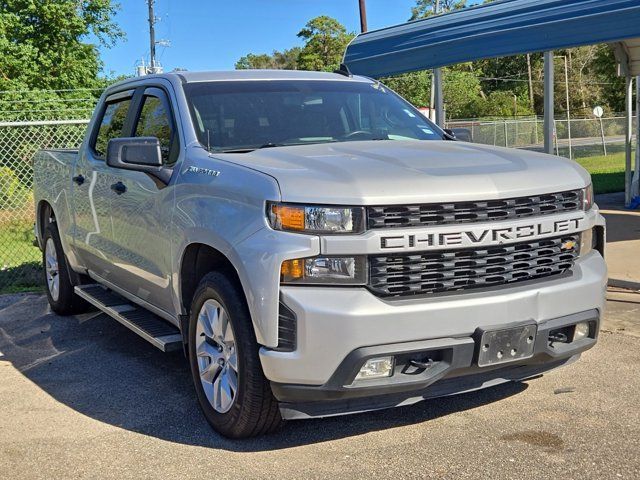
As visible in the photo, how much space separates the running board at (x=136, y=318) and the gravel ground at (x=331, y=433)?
0.39 meters

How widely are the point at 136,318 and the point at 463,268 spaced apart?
2566 millimetres

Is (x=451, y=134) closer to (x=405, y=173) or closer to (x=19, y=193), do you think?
(x=405, y=173)

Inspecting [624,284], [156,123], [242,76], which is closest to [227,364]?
[156,123]

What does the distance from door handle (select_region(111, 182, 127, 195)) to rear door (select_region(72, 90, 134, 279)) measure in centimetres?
9

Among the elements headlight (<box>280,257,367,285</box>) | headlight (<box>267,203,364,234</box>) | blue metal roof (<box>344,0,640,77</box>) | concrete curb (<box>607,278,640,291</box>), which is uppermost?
blue metal roof (<box>344,0,640,77</box>)

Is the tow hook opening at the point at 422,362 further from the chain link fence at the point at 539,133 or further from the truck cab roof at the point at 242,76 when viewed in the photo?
the chain link fence at the point at 539,133

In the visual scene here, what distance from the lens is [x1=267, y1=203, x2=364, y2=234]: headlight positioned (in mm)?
3555

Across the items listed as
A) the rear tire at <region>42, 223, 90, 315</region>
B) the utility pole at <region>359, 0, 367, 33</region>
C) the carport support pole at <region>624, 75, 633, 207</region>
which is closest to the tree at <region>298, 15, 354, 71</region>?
the utility pole at <region>359, 0, 367, 33</region>

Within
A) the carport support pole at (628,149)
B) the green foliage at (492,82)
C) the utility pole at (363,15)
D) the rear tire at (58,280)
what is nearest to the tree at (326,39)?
the green foliage at (492,82)

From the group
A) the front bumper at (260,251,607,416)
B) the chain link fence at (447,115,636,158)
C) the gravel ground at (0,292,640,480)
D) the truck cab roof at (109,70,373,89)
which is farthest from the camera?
the chain link fence at (447,115,636,158)

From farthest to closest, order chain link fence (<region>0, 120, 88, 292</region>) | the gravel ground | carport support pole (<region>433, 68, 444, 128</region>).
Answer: carport support pole (<region>433, 68, 444, 128</region>), chain link fence (<region>0, 120, 88, 292</region>), the gravel ground

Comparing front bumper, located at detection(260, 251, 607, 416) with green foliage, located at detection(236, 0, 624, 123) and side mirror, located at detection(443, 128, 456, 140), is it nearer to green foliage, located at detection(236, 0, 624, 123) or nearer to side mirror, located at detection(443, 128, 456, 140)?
side mirror, located at detection(443, 128, 456, 140)

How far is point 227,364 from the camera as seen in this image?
4023 millimetres

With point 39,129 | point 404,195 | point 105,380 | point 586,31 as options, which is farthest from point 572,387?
point 39,129
